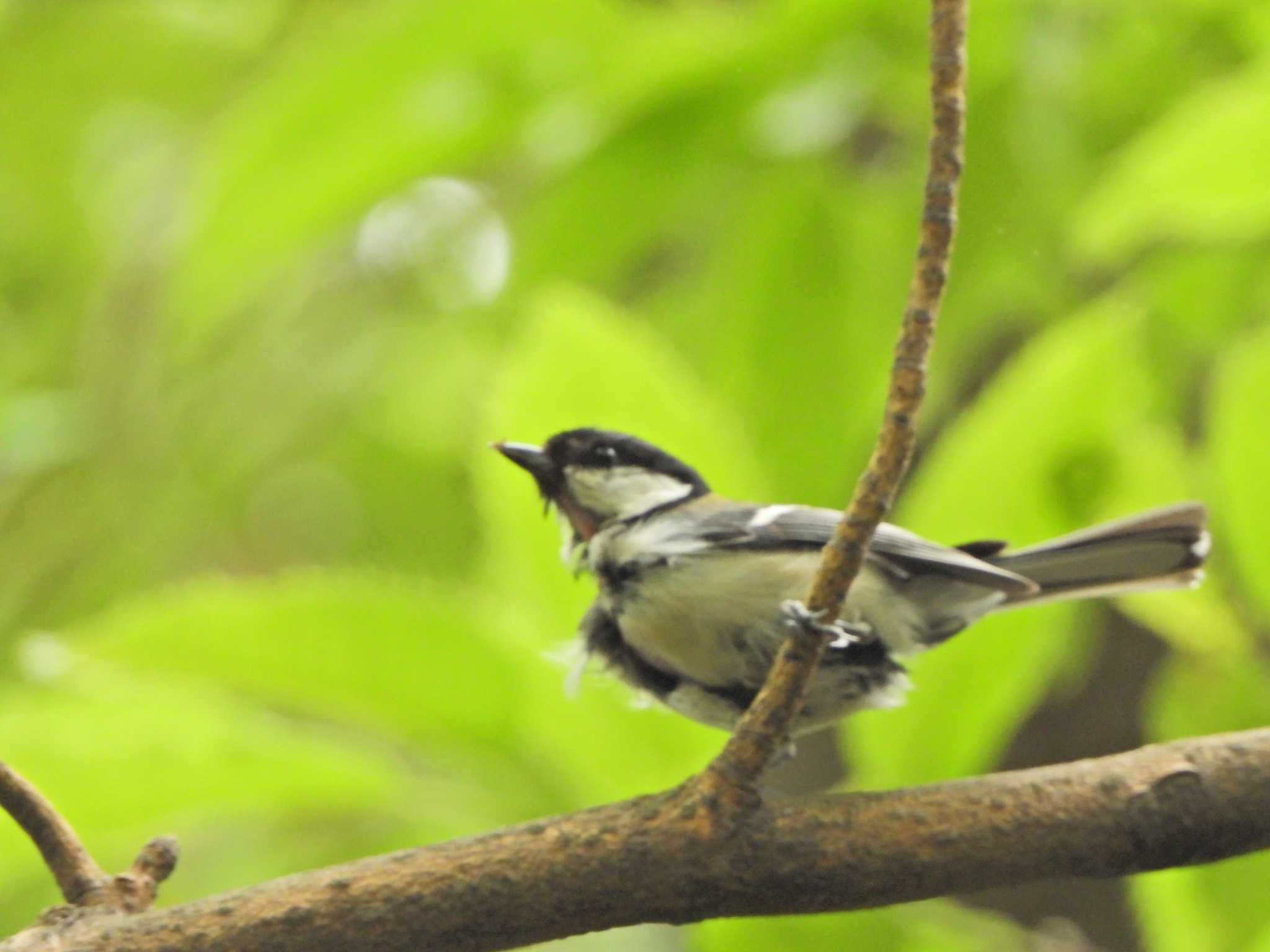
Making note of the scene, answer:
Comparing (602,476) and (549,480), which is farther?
(602,476)

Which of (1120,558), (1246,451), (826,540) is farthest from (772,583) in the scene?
(1246,451)

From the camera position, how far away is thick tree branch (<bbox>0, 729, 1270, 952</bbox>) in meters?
1.24

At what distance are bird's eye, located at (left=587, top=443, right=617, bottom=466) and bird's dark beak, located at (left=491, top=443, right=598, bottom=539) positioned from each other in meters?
0.04

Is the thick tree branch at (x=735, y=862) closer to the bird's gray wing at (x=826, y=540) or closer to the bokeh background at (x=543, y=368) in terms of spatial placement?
the bokeh background at (x=543, y=368)

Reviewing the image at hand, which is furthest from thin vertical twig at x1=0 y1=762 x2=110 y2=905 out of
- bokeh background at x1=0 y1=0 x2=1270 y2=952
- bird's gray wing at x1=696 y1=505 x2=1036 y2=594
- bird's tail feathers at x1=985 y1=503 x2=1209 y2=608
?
bird's tail feathers at x1=985 y1=503 x2=1209 y2=608

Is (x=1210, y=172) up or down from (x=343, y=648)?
up

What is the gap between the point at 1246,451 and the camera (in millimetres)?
1374

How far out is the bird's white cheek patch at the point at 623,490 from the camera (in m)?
1.86

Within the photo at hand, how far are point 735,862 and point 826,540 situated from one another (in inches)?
20.7

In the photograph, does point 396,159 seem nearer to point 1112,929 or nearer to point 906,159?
point 906,159

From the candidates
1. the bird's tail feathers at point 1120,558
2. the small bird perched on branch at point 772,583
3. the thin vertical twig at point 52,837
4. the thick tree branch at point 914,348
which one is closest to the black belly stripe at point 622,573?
the small bird perched on branch at point 772,583

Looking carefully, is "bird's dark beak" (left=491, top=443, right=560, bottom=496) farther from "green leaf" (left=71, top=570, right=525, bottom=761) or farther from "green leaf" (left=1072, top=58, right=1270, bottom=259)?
"green leaf" (left=1072, top=58, right=1270, bottom=259)

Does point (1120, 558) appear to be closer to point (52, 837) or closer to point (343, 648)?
point (343, 648)

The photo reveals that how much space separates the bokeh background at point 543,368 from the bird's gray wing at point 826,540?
0.13ft
